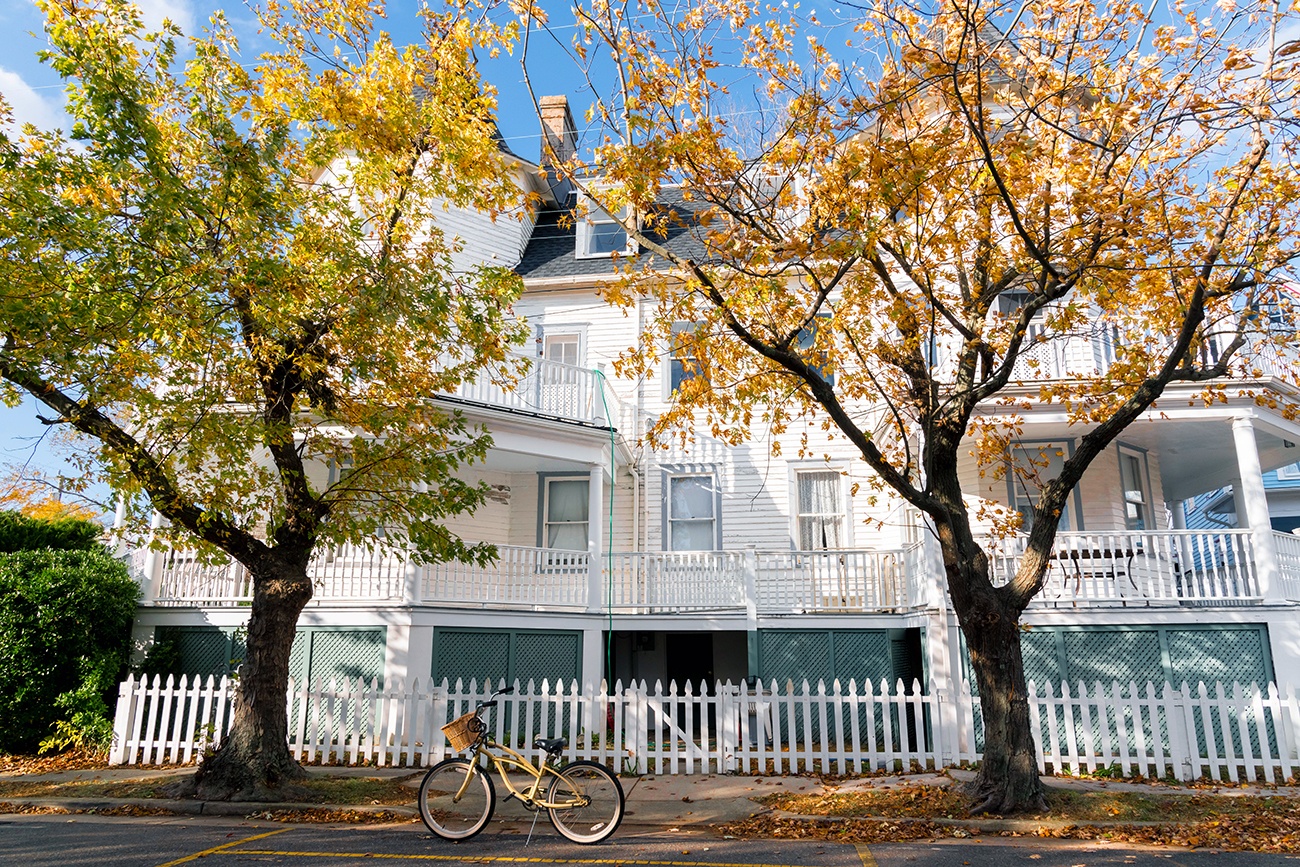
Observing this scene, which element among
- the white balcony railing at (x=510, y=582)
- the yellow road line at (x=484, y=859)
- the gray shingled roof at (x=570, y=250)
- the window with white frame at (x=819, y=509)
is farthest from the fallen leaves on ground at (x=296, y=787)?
the gray shingled roof at (x=570, y=250)

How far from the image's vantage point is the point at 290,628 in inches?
400

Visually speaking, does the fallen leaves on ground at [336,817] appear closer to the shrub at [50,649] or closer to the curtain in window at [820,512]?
the shrub at [50,649]

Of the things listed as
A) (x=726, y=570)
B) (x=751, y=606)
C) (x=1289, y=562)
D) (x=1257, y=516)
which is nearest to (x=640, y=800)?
(x=751, y=606)

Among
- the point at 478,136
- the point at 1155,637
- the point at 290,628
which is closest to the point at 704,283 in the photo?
the point at 478,136

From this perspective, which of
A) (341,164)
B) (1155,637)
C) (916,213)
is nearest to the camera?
(916,213)

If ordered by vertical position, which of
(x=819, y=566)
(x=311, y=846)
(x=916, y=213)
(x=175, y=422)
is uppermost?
(x=916, y=213)

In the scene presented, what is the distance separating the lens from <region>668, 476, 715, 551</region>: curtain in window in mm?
17562

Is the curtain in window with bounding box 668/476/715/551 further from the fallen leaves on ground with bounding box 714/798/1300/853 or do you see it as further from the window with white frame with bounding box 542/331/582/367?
the fallen leaves on ground with bounding box 714/798/1300/853

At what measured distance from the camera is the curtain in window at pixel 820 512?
17328mm

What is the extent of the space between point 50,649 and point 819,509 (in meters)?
13.0

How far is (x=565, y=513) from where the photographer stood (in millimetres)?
17703

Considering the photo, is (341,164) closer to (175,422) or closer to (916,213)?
(175,422)

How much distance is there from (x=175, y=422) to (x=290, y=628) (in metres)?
2.75

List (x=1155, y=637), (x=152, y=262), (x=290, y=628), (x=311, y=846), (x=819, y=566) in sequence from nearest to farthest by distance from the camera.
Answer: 1. (x=311, y=846)
2. (x=152, y=262)
3. (x=290, y=628)
4. (x=1155, y=637)
5. (x=819, y=566)
